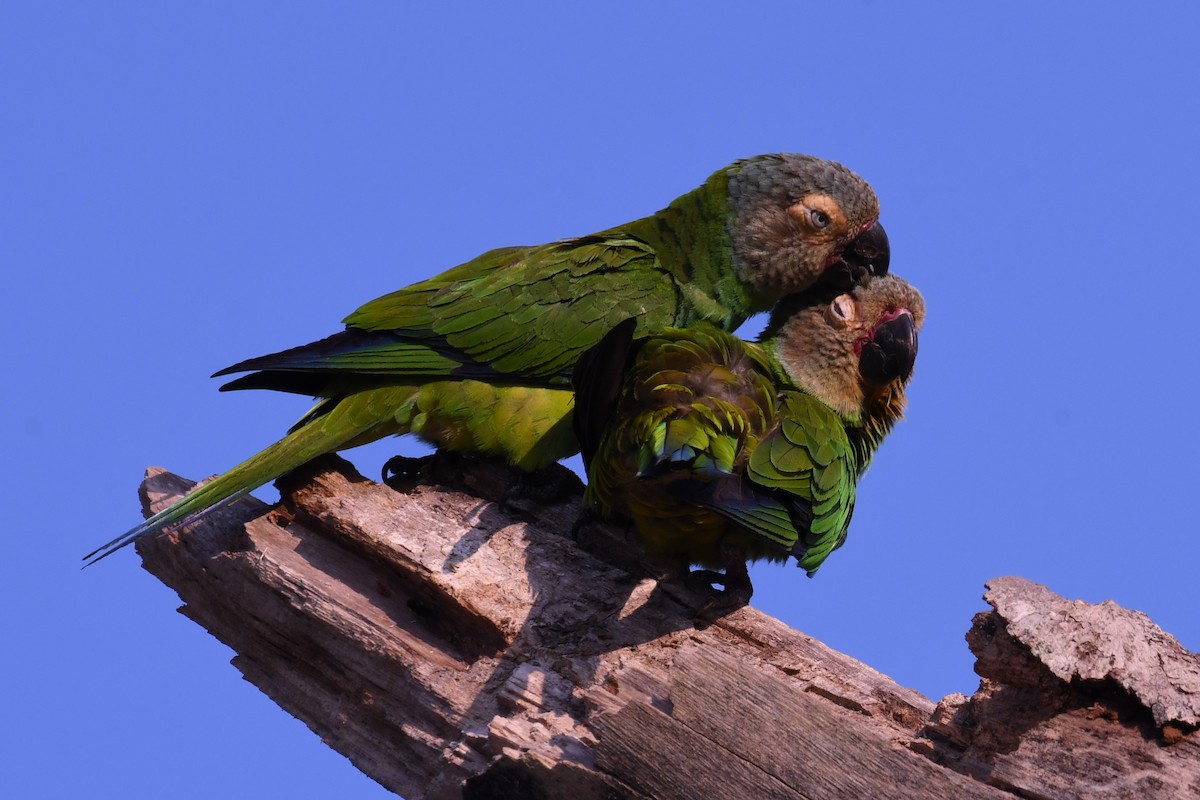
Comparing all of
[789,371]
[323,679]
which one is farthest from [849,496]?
[323,679]

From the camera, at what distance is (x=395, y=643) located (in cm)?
402

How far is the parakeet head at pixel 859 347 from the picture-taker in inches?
187

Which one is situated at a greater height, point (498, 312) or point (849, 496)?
point (498, 312)

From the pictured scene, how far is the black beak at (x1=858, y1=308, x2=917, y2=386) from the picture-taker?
4.71 metres

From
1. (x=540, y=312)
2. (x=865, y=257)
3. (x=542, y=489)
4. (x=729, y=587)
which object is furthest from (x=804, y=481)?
(x=865, y=257)

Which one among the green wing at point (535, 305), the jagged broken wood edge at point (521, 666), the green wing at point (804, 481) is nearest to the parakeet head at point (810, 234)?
the green wing at point (535, 305)

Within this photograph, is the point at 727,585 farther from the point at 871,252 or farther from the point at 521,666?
the point at 871,252

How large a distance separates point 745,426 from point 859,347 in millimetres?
961

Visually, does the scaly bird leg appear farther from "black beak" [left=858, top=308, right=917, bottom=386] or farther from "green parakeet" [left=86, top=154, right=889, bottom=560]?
"green parakeet" [left=86, top=154, right=889, bottom=560]

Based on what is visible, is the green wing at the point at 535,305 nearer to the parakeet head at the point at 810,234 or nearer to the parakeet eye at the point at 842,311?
the parakeet head at the point at 810,234

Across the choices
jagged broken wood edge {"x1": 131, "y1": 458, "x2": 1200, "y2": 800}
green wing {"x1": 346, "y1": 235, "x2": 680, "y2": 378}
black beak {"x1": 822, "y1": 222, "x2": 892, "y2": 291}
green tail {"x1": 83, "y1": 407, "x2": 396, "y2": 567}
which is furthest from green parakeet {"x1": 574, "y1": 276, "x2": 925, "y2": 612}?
green tail {"x1": 83, "y1": 407, "x2": 396, "y2": 567}

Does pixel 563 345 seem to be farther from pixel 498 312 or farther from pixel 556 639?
pixel 556 639

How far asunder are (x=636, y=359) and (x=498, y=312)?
125 centimetres

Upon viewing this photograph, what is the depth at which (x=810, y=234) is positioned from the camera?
576 cm
